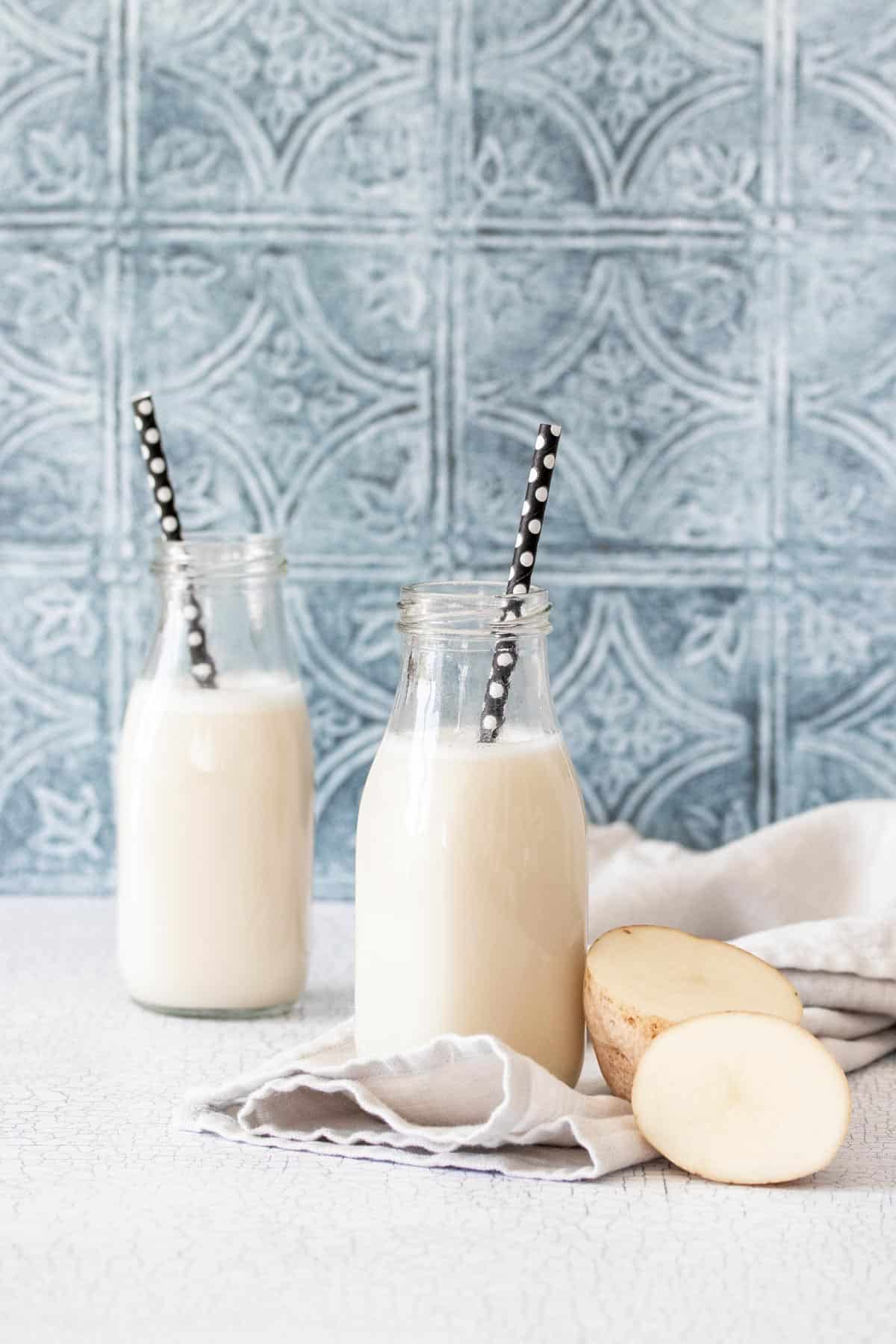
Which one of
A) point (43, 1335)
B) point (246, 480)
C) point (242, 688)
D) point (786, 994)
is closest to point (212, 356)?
point (246, 480)

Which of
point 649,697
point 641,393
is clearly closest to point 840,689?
point 649,697

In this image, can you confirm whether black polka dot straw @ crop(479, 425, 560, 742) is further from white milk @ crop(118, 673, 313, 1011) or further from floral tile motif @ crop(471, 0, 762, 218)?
floral tile motif @ crop(471, 0, 762, 218)

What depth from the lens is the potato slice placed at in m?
0.77

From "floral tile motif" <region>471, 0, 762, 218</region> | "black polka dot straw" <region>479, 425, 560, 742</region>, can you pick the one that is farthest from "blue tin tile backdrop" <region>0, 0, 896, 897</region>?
"black polka dot straw" <region>479, 425, 560, 742</region>

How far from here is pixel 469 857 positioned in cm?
79

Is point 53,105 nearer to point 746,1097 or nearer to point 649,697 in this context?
point 649,697

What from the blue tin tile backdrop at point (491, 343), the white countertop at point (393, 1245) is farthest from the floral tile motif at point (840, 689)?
the white countertop at point (393, 1245)

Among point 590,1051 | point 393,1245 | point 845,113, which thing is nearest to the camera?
point 393,1245

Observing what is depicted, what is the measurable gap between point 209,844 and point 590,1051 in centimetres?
27

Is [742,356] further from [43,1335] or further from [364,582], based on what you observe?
[43,1335]

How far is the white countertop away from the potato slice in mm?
65

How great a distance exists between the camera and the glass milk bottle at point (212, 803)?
0.97 metres

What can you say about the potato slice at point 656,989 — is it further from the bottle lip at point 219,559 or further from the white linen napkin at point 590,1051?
the bottle lip at point 219,559

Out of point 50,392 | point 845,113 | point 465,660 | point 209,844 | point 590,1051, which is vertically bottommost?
point 590,1051
